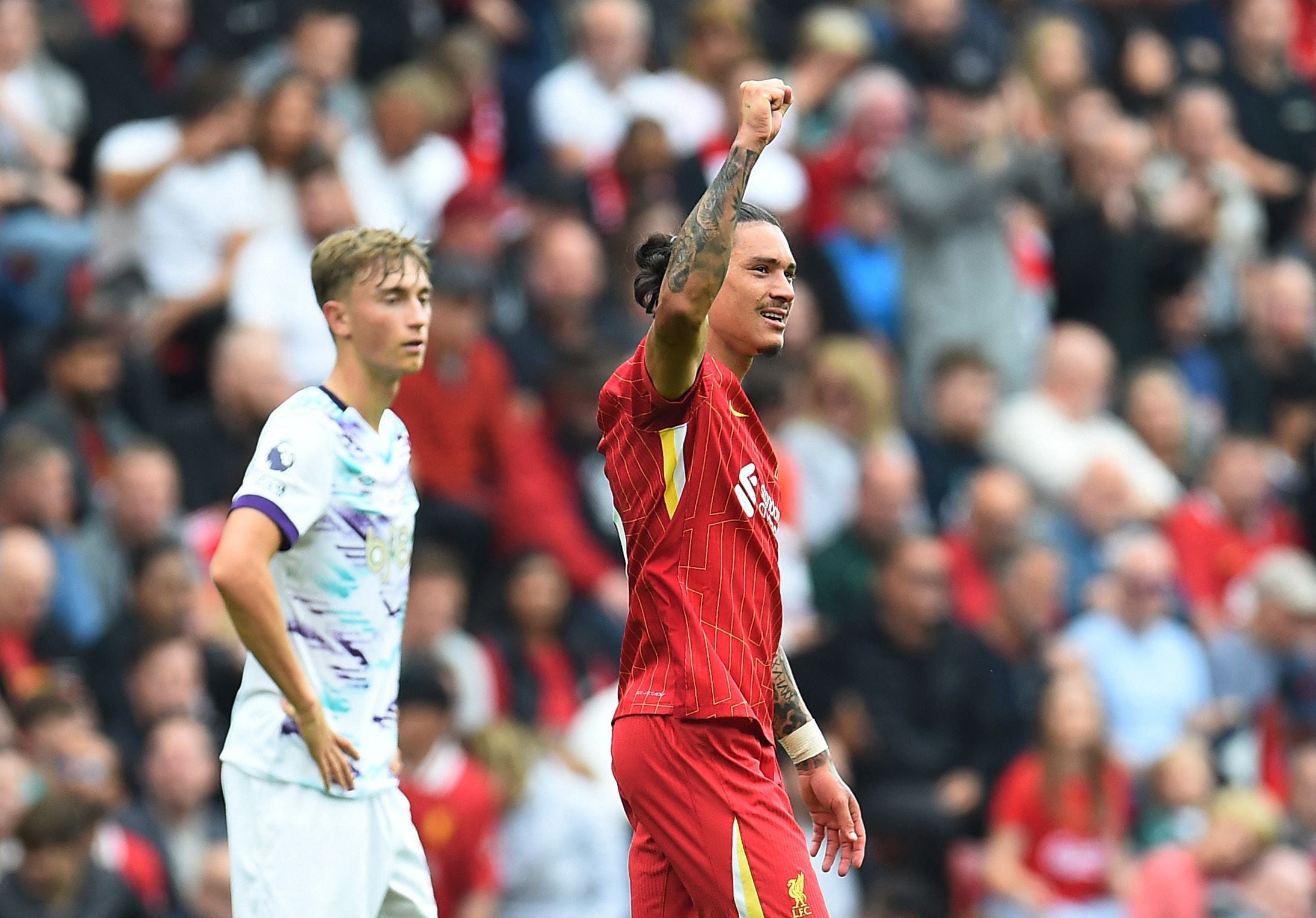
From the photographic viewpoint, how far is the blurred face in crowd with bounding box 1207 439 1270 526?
1403 cm

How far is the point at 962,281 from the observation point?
13.9 metres

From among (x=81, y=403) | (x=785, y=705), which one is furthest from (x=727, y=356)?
(x=81, y=403)

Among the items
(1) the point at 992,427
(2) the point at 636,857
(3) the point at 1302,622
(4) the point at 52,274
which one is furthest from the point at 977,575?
(2) the point at 636,857

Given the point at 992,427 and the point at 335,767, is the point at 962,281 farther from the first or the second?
the point at 335,767

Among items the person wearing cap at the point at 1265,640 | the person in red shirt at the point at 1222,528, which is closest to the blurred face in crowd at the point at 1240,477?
the person in red shirt at the point at 1222,528

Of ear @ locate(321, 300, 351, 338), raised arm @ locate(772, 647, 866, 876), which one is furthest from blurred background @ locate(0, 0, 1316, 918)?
raised arm @ locate(772, 647, 866, 876)

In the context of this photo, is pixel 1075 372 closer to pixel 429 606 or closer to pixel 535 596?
pixel 535 596

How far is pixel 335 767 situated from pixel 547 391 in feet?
19.6

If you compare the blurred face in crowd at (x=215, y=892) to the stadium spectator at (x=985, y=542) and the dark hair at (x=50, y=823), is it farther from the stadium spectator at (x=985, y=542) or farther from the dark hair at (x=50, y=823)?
the stadium spectator at (x=985, y=542)

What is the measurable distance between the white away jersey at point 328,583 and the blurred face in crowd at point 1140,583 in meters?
6.87

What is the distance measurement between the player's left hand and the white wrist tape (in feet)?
0.16

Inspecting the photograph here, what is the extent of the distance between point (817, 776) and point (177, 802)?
13.2ft

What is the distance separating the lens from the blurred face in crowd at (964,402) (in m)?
13.2

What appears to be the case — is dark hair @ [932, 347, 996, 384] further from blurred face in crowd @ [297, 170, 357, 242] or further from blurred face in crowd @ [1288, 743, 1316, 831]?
blurred face in crowd @ [297, 170, 357, 242]
